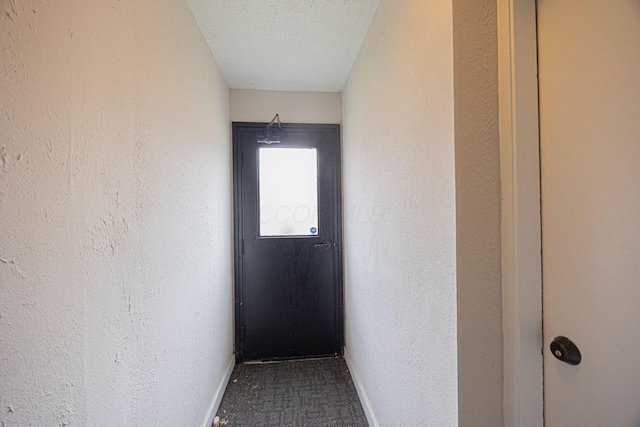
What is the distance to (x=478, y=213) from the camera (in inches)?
→ 32.3

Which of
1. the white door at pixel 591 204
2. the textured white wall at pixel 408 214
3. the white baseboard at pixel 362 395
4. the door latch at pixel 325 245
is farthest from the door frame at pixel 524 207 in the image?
the door latch at pixel 325 245

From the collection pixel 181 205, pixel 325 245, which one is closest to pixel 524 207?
pixel 181 205

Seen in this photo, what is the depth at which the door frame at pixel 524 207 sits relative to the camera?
78 cm

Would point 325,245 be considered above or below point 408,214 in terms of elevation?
below

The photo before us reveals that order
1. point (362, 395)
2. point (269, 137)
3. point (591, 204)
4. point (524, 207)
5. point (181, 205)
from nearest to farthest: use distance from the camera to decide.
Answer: point (591, 204) < point (524, 207) < point (181, 205) < point (362, 395) < point (269, 137)

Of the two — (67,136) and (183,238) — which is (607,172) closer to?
(67,136)

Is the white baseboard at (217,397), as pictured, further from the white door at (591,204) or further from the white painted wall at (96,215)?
the white door at (591,204)

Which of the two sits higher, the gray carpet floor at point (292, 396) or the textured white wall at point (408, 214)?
the textured white wall at point (408, 214)

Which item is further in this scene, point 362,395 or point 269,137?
point 269,137

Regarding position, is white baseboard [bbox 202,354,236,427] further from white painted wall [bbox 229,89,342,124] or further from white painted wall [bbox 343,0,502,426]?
white painted wall [bbox 229,89,342,124]

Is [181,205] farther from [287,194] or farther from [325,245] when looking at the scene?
[325,245]

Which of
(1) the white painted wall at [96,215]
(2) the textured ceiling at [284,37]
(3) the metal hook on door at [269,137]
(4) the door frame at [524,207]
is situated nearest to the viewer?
(1) the white painted wall at [96,215]

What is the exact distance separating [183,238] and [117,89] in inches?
28.0

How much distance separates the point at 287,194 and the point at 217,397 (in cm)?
161
